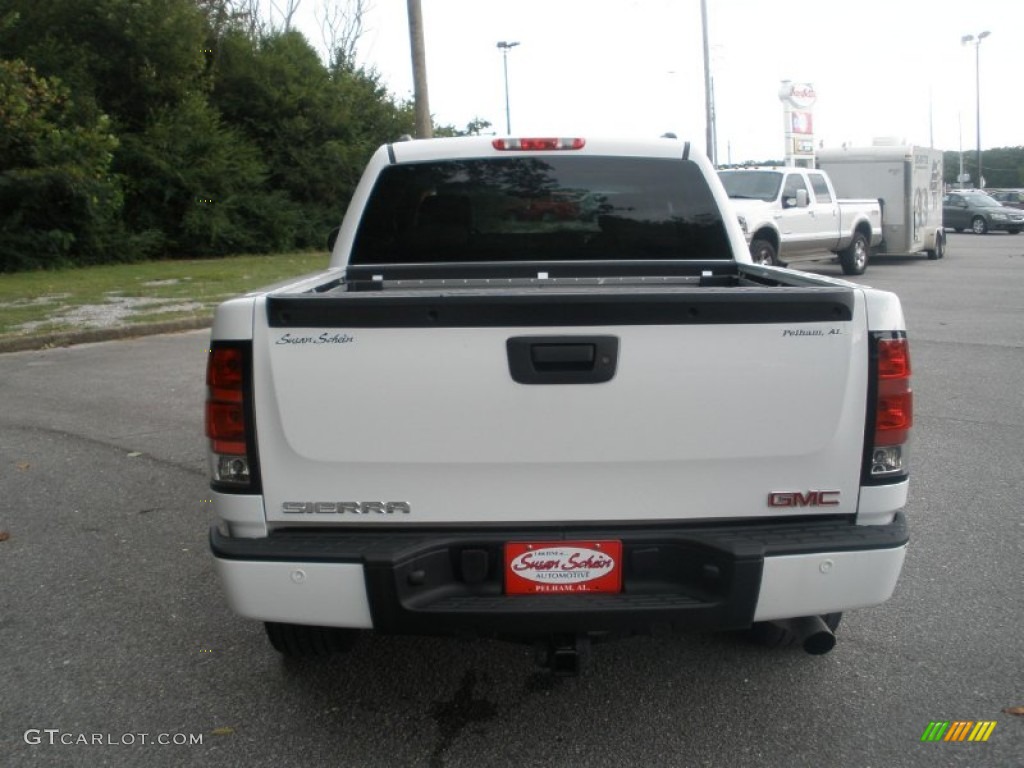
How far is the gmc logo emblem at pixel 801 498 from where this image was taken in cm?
302

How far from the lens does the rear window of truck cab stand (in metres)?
4.82

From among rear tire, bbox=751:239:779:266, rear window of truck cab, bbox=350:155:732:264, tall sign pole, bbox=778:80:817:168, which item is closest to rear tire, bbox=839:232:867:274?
rear tire, bbox=751:239:779:266

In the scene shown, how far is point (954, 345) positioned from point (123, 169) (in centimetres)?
2020

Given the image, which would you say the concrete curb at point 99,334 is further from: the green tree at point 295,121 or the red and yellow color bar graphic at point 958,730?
the green tree at point 295,121

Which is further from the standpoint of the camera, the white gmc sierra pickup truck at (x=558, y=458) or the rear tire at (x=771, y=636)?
the rear tire at (x=771, y=636)

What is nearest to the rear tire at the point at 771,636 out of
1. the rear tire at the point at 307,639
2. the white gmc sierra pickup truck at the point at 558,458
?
the white gmc sierra pickup truck at the point at 558,458

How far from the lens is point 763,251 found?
673 inches

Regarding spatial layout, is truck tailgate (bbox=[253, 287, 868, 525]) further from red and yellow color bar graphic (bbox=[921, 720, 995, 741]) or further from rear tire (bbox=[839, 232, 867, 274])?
rear tire (bbox=[839, 232, 867, 274])

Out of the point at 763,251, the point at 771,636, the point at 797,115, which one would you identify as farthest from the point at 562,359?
the point at 797,115

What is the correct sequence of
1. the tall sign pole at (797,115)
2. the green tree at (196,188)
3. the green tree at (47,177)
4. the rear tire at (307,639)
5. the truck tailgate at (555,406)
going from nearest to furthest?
the truck tailgate at (555,406), the rear tire at (307,639), the green tree at (47,177), the green tree at (196,188), the tall sign pole at (797,115)

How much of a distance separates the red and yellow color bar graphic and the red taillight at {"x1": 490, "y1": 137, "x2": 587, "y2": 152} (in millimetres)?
2851

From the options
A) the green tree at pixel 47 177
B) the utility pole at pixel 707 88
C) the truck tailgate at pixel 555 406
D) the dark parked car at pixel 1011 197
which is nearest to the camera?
the truck tailgate at pixel 555 406

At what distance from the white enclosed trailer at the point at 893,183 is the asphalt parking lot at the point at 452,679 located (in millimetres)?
18558

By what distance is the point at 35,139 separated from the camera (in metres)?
21.3
